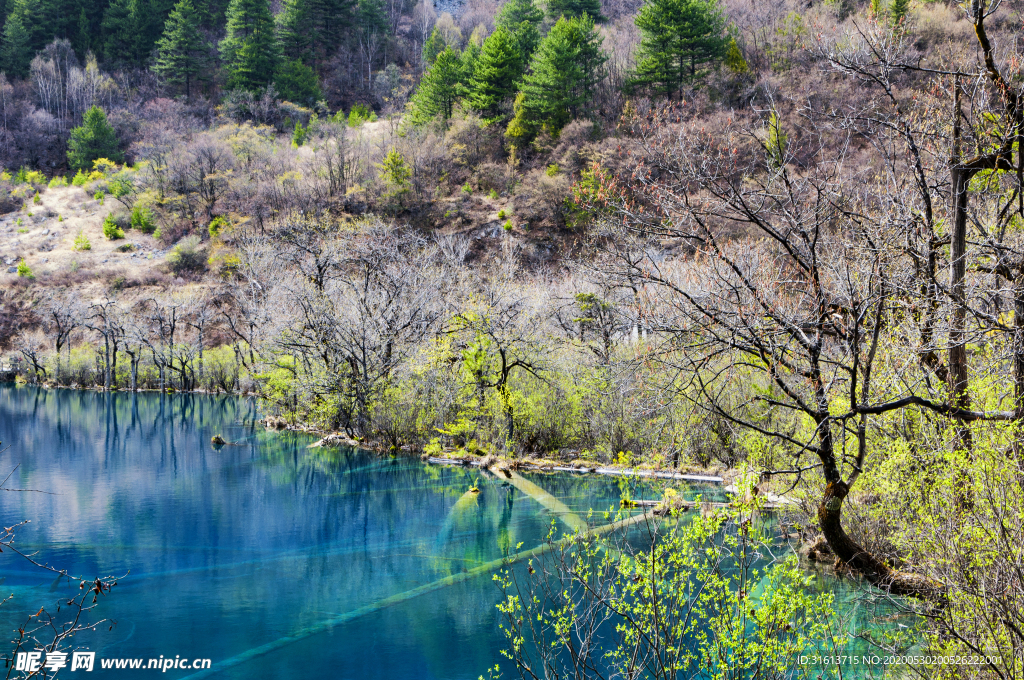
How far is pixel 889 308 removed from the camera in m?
7.10

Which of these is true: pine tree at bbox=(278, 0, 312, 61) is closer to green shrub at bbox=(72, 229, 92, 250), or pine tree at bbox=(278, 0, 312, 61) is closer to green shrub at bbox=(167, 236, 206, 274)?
green shrub at bbox=(72, 229, 92, 250)

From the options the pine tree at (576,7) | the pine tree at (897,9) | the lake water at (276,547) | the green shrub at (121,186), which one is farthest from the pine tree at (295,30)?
the lake water at (276,547)

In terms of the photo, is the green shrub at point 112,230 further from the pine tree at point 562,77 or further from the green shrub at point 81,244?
the pine tree at point 562,77

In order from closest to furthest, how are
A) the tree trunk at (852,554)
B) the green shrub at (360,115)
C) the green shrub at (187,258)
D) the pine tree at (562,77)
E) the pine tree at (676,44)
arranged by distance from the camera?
the tree trunk at (852,554)
the pine tree at (676,44)
the pine tree at (562,77)
the green shrub at (187,258)
the green shrub at (360,115)

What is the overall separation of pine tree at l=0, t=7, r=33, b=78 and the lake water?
7521cm

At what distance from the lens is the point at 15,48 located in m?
78.8

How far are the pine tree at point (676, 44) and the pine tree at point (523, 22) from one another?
12645 millimetres

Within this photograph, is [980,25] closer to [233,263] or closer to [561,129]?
[561,129]

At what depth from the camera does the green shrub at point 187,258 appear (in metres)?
55.0

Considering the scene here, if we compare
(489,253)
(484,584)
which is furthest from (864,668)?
(489,253)

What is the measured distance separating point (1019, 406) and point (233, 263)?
5271 centimetres

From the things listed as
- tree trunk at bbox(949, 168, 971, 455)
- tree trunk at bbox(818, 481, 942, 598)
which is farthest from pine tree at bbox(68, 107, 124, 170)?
tree trunk at bbox(949, 168, 971, 455)

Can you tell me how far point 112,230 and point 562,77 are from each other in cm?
4084

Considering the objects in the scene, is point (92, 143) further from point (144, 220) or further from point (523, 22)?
point (523, 22)
